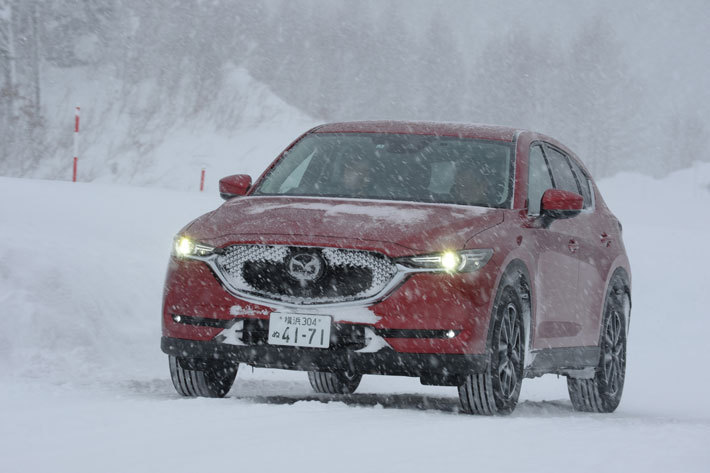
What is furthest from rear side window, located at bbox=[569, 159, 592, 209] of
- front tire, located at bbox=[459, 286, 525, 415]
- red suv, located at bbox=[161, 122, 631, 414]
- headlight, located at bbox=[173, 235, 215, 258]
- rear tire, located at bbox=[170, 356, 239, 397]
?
headlight, located at bbox=[173, 235, 215, 258]

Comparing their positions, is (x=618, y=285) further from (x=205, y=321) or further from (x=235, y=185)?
(x=205, y=321)

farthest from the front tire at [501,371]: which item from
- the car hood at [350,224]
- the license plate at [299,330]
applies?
the license plate at [299,330]

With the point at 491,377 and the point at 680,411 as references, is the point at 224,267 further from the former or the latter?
the point at 680,411

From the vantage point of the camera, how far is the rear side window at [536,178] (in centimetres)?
749

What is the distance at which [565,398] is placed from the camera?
11133 mm

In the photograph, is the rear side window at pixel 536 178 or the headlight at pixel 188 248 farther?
the rear side window at pixel 536 178

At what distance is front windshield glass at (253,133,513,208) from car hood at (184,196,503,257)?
0.32m

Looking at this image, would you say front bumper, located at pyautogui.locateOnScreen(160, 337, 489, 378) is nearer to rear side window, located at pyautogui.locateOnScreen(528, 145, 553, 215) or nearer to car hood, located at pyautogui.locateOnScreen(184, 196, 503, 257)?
car hood, located at pyautogui.locateOnScreen(184, 196, 503, 257)

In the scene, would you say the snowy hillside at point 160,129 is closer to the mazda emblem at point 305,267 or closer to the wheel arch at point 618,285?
the wheel arch at point 618,285

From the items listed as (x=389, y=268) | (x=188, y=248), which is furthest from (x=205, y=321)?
(x=389, y=268)

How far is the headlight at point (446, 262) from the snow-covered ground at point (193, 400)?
2.53ft

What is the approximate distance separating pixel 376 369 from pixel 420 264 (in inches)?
23.3

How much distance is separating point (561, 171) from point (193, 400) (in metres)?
3.51

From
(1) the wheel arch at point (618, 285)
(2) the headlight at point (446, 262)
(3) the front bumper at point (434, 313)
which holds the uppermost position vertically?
(2) the headlight at point (446, 262)
